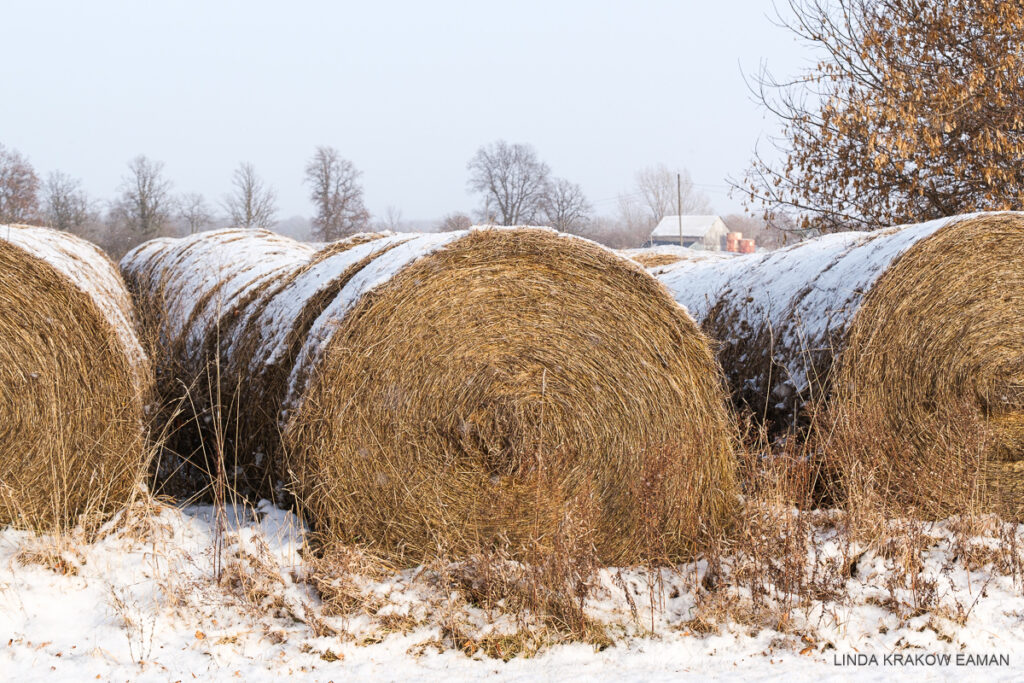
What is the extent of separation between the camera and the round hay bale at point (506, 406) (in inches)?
164

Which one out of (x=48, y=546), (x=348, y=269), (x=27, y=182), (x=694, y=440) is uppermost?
(x=27, y=182)

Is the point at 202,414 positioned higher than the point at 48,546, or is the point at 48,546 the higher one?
the point at 202,414

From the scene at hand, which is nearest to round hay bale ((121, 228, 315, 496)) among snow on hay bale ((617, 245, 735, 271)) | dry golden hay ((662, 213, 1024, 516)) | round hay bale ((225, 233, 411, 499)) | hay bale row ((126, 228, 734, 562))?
round hay bale ((225, 233, 411, 499))

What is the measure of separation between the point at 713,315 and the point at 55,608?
476 cm

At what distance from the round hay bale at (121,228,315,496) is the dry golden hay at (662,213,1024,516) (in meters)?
3.45

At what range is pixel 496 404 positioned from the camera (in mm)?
4414

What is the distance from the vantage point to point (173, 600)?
3.90m

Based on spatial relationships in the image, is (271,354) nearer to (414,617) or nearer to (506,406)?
(506,406)

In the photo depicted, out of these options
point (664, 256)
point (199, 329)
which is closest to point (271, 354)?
point (199, 329)

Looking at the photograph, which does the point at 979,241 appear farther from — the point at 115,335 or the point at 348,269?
the point at 115,335

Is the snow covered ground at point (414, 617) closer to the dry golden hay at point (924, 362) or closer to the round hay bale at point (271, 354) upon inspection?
the round hay bale at point (271, 354)

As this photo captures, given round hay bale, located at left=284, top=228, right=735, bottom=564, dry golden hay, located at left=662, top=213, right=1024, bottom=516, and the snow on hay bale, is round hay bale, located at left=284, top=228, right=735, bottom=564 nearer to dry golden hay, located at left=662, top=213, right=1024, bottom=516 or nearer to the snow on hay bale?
dry golden hay, located at left=662, top=213, right=1024, bottom=516

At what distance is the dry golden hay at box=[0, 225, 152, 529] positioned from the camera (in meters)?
4.49

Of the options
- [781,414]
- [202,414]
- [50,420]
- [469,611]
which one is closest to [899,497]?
[781,414]
